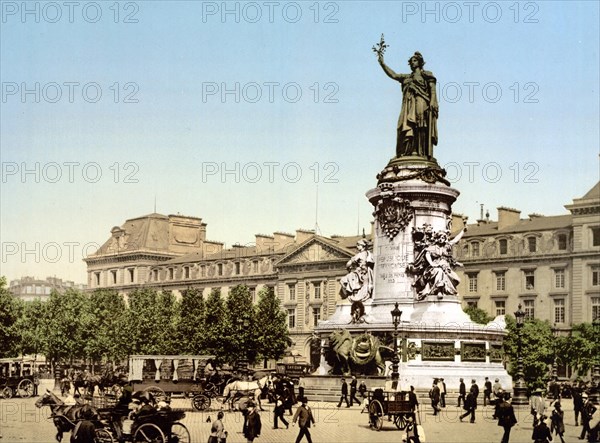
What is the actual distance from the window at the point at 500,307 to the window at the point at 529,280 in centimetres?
298

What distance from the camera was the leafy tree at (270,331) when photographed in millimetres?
82125

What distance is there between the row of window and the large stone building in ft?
0.32

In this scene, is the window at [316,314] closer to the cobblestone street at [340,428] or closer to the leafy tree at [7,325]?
the leafy tree at [7,325]

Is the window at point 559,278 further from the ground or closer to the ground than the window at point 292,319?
A: further from the ground

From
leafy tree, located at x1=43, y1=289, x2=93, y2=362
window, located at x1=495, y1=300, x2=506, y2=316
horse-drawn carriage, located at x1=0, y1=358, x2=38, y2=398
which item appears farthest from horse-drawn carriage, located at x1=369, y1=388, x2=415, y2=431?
window, located at x1=495, y1=300, x2=506, y2=316

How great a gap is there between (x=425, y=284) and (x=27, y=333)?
55.8m

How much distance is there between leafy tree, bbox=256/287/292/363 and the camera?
82.1 metres

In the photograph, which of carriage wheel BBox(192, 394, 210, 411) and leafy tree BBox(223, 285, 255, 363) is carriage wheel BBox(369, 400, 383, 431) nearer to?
carriage wheel BBox(192, 394, 210, 411)

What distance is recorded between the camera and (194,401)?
40.7 meters

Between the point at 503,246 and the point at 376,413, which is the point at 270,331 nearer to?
the point at 503,246

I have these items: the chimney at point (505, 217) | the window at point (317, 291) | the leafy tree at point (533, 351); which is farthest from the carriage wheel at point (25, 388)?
the window at point (317, 291)

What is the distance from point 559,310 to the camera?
94875mm

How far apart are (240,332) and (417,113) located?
113ft

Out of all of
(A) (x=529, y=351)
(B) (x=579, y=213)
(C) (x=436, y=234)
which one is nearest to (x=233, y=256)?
(B) (x=579, y=213)
